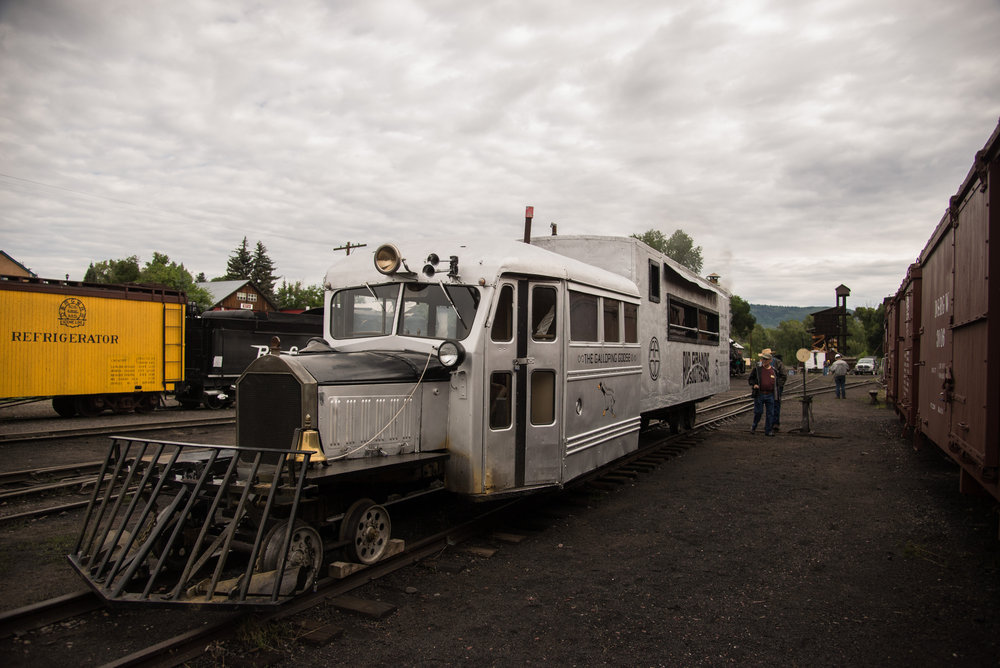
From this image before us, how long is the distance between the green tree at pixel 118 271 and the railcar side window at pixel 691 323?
2226 inches

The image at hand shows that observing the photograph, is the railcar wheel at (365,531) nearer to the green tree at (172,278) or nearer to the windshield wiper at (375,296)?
the windshield wiper at (375,296)

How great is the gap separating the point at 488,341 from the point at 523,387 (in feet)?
2.24

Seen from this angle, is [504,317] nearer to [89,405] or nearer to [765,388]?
[765,388]

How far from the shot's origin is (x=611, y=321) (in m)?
7.98

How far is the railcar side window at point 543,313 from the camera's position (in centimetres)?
637

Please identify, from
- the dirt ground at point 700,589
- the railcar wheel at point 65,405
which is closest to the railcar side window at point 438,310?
the dirt ground at point 700,589

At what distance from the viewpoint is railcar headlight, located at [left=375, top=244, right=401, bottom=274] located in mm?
6035

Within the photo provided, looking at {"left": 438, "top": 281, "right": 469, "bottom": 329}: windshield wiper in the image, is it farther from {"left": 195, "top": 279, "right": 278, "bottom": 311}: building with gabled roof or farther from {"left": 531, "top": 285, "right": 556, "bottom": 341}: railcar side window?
{"left": 195, "top": 279, "right": 278, "bottom": 311}: building with gabled roof

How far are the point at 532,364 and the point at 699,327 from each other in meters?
7.86

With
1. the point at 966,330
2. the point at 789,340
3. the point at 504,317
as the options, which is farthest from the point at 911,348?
the point at 789,340

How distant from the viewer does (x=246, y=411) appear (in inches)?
204

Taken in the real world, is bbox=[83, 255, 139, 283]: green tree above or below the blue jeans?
above

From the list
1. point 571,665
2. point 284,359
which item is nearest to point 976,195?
point 571,665

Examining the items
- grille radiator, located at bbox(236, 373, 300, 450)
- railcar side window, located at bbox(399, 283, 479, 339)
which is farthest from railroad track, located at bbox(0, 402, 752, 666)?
railcar side window, located at bbox(399, 283, 479, 339)
